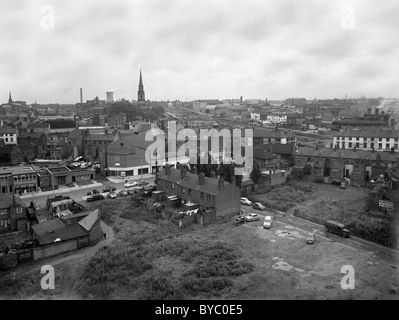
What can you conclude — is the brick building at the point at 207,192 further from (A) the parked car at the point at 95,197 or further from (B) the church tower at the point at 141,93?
(B) the church tower at the point at 141,93

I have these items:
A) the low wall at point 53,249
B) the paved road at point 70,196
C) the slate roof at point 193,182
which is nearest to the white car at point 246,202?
the slate roof at point 193,182

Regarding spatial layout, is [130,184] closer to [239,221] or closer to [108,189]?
[108,189]

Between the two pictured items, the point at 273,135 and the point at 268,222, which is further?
the point at 273,135

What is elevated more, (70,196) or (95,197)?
(95,197)

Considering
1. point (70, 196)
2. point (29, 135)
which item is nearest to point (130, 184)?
point (70, 196)

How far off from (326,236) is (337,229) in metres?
0.90

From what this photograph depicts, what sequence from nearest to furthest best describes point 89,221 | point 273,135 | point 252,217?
point 89,221 → point 252,217 → point 273,135

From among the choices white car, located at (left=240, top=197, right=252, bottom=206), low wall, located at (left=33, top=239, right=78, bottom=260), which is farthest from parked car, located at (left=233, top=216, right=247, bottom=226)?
low wall, located at (left=33, top=239, right=78, bottom=260)

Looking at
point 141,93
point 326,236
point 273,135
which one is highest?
point 141,93

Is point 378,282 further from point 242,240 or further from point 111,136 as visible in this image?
point 111,136

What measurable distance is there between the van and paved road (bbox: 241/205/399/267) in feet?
0.94

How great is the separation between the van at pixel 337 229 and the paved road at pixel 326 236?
0.29 m

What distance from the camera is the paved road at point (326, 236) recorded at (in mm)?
19953

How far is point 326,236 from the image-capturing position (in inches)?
891
